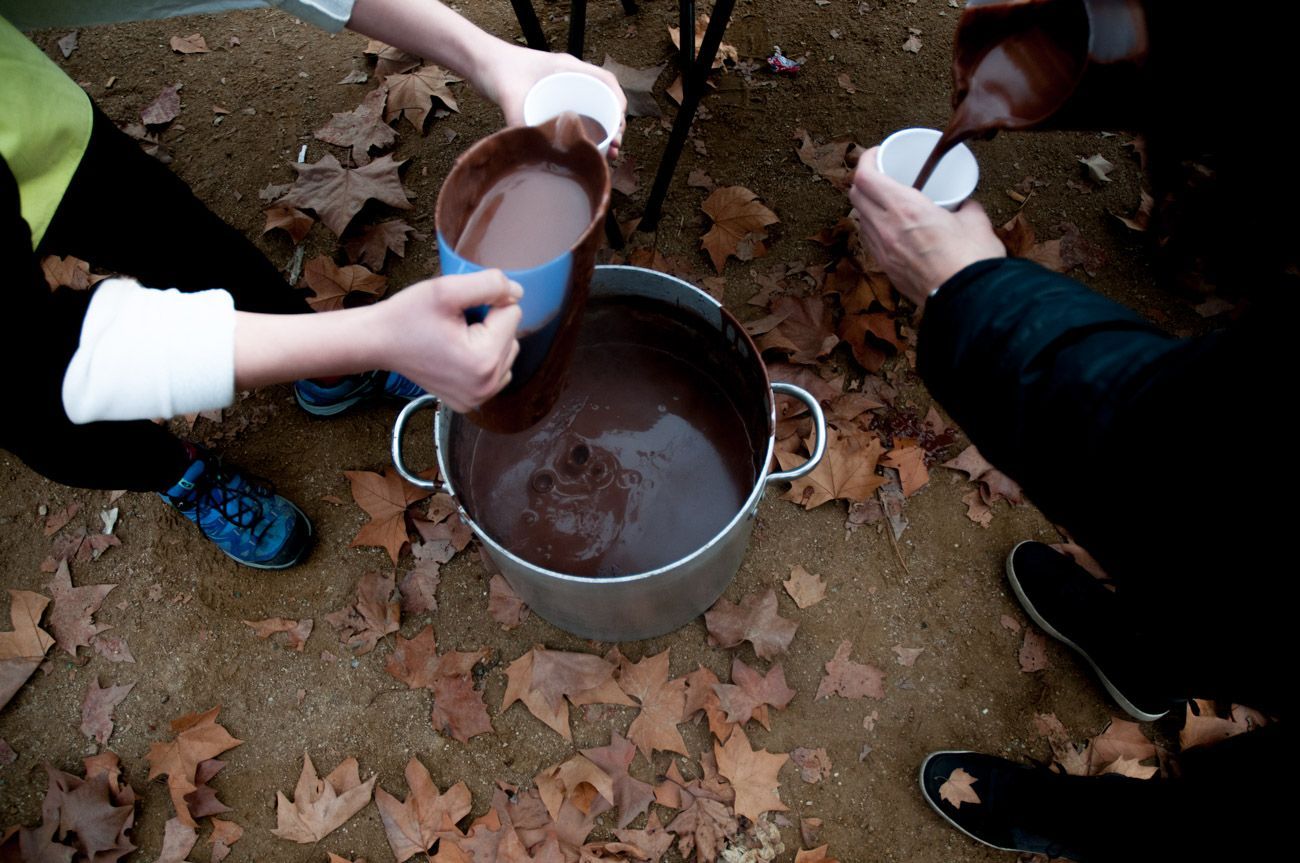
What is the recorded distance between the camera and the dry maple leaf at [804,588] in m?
2.29

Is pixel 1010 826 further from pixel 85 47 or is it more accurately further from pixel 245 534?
pixel 85 47

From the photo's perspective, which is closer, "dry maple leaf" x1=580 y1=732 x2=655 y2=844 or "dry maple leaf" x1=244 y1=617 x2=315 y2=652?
"dry maple leaf" x1=580 y1=732 x2=655 y2=844

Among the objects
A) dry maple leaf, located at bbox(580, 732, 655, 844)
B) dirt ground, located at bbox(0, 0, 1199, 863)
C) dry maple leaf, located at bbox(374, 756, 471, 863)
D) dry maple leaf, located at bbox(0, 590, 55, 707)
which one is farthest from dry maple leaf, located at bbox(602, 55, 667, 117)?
dry maple leaf, located at bbox(0, 590, 55, 707)

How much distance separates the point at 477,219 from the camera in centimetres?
133

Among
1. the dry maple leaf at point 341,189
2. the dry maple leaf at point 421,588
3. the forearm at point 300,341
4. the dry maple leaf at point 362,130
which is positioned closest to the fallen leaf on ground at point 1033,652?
the dry maple leaf at point 421,588

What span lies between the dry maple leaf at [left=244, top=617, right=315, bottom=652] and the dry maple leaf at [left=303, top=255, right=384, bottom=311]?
106 cm

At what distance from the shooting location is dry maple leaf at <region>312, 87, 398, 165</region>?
118 inches

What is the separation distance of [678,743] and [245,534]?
138 centimetres

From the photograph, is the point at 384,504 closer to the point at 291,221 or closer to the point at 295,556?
the point at 295,556

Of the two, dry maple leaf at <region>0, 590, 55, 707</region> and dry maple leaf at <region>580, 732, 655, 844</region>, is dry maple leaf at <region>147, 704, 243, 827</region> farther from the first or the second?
dry maple leaf at <region>580, 732, 655, 844</region>

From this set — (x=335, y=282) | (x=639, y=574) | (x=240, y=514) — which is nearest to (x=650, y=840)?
(x=639, y=574)

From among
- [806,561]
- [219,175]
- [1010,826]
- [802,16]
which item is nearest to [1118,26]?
[806,561]

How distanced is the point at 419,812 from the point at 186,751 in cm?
68

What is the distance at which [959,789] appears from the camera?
2016mm
